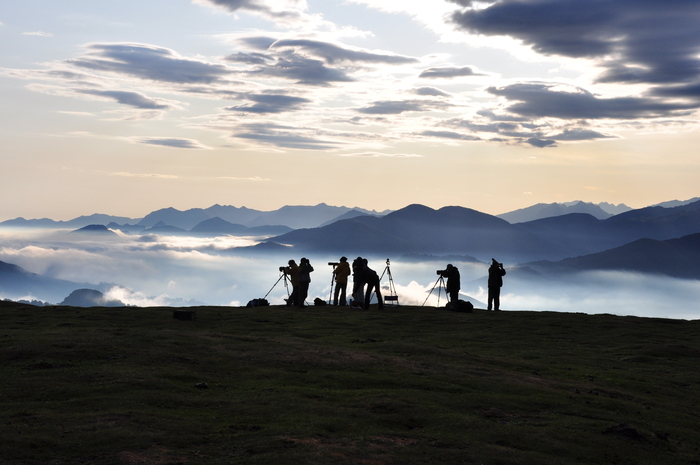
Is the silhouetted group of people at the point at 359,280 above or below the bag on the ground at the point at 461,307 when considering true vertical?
above

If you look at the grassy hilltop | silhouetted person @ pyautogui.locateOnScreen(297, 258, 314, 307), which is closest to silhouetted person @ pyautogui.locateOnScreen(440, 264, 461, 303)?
silhouetted person @ pyautogui.locateOnScreen(297, 258, 314, 307)

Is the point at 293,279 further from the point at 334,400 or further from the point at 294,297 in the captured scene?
the point at 334,400

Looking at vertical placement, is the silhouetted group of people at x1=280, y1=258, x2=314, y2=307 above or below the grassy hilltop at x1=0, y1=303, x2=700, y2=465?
above

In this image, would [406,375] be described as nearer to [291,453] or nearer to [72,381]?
[291,453]

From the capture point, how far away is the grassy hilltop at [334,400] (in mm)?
9867

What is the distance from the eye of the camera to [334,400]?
1339 cm

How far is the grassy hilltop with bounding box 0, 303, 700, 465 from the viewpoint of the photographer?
987 centimetres

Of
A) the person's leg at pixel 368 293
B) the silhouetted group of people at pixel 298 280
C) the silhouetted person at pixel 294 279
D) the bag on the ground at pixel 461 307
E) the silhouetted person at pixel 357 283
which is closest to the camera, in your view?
the person's leg at pixel 368 293

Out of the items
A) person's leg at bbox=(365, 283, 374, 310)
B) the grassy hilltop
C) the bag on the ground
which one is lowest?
the grassy hilltop

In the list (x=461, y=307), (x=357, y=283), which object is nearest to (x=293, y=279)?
(x=357, y=283)

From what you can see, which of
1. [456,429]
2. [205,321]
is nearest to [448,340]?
[205,321]

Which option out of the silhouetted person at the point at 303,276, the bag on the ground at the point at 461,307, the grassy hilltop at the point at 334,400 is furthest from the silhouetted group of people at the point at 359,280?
the grassy hilltop at the point at 334,400

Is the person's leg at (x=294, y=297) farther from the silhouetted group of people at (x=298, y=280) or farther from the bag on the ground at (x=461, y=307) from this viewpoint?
the bag on the ground at (x=461, y=307)

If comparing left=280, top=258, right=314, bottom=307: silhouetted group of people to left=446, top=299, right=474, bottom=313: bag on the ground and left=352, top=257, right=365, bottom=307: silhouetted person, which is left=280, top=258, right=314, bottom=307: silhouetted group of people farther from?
left=446, top=299, right=474, bottom=313: bag on the ground
